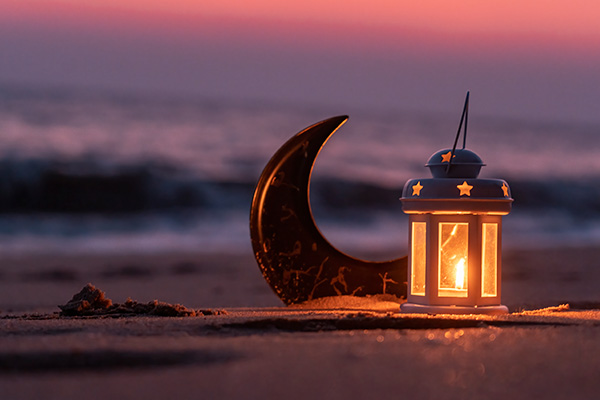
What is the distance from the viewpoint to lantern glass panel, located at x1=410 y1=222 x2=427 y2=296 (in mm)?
5047

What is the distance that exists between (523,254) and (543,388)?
343 inches

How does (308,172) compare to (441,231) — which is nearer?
(441,231)

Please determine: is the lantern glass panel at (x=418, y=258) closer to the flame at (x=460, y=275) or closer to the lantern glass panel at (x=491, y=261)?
the flame at (x=460, y=275)

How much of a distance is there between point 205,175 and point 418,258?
37.7 ft

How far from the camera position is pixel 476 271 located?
16.0 ft

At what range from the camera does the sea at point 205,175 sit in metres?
13.0

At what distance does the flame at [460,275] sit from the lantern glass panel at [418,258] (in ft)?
0.69

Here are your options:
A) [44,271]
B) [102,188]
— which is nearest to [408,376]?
[44,271]

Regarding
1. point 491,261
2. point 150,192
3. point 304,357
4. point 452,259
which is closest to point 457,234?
point 452,259

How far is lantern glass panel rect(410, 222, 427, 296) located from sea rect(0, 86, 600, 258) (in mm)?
6075

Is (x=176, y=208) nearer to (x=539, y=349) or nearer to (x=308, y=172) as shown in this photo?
(x=308, y=172)

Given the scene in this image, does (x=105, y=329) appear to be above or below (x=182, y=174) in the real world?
below

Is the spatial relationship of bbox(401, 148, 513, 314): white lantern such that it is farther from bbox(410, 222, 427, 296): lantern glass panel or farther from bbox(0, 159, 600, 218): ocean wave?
bbox(0, 159, 600, 218): ocean wave

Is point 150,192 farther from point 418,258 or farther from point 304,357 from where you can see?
point 304,357
